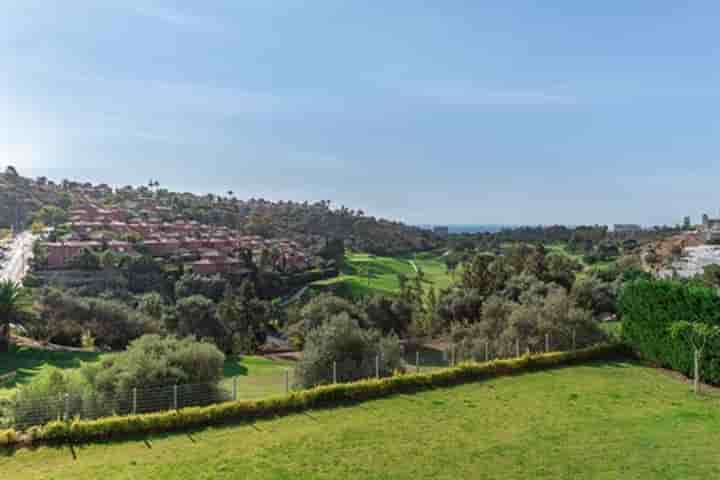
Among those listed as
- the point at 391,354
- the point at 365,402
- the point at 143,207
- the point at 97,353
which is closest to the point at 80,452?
the point at 365,402

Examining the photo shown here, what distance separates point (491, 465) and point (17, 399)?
11.5 metres

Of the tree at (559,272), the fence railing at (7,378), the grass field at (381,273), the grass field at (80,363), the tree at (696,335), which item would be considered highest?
the tree at (559,272)

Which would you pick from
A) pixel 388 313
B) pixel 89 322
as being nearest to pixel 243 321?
pixel 89 322

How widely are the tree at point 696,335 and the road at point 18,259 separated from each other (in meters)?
60.8

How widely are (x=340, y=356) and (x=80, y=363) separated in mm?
15604

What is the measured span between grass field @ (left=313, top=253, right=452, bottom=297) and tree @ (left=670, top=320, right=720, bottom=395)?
40810mm

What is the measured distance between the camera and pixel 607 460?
428 inches

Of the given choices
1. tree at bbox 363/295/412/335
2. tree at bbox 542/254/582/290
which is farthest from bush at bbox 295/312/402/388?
tree at bbox 542/254/582/290

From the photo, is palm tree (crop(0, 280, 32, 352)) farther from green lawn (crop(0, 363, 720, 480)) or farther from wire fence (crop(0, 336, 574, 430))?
green lawn (crop(0, 363, 720, 480))

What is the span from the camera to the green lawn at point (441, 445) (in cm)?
1028

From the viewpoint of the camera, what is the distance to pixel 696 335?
61.6 ft

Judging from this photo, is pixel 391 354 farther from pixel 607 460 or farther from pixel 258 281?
pixel 258 281

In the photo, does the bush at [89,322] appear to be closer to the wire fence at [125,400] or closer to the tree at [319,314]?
the tree at [319,314]

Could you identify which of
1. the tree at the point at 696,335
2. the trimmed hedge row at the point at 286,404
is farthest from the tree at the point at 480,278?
the tree at the point at 696,335
